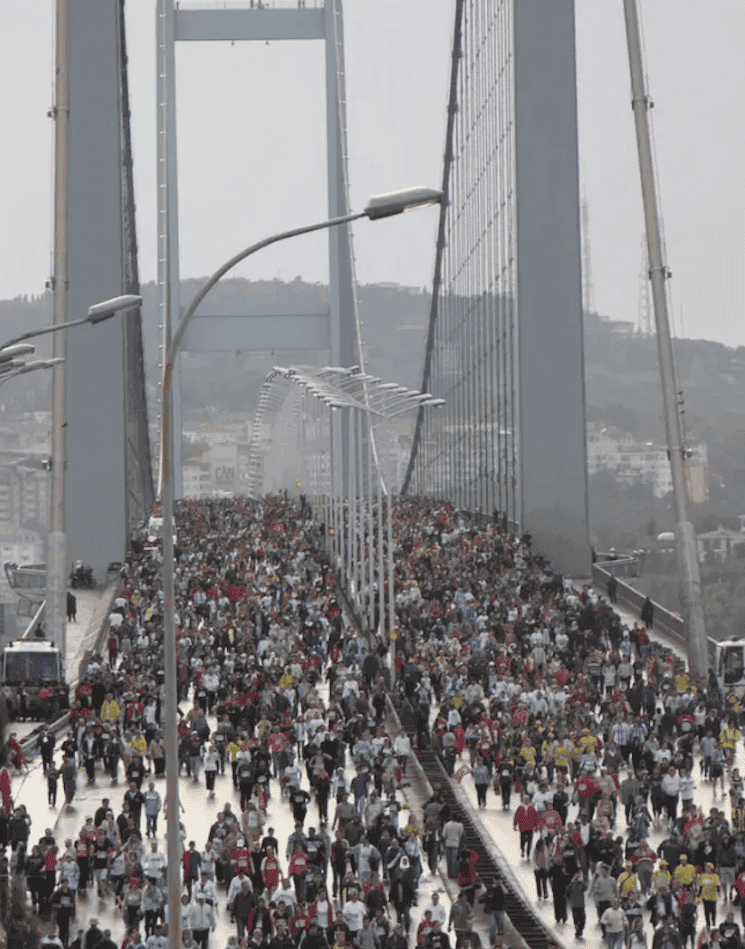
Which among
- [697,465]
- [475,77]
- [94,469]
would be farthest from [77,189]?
[697,465]

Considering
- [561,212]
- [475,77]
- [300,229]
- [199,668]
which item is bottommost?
[199,668]

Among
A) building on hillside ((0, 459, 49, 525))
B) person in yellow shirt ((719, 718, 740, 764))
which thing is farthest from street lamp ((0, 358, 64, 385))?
→ building on hillside ((0, 459, 49, 525))

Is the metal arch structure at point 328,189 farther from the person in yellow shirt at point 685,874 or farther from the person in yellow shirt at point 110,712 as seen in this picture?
the person in yellow shirt at point 685,874

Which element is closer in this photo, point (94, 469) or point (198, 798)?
point (198, 798)

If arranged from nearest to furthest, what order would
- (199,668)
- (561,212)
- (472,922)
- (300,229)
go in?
(300,229) → (472,922) → (199,668) → (561,212)

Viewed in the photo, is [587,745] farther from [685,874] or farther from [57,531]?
[57,531]

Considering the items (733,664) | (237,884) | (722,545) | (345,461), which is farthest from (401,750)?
(722,545)

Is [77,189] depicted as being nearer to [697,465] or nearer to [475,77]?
[475,77]
